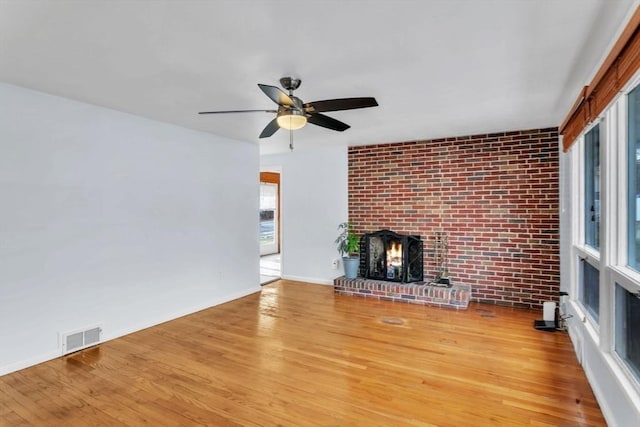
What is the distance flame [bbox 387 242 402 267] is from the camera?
16.9 feet

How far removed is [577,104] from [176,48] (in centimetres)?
296

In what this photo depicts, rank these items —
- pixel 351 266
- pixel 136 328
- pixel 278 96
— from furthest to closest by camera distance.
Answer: pixel 351 266 → pixel 136 328 → pixel 278 96

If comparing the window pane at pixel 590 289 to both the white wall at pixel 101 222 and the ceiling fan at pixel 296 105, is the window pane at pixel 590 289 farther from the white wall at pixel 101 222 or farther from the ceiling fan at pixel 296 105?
the white wall at pixel 101 222

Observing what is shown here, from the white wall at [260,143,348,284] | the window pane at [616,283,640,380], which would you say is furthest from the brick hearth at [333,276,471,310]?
the window pane at [616,283,640,380]

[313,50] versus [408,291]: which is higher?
[313,50]

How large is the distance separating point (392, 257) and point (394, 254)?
56 millimetres

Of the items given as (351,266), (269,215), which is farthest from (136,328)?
(269,215)

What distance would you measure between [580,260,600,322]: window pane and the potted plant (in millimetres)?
2858

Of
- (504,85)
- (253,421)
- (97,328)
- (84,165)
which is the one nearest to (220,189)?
(84,165)

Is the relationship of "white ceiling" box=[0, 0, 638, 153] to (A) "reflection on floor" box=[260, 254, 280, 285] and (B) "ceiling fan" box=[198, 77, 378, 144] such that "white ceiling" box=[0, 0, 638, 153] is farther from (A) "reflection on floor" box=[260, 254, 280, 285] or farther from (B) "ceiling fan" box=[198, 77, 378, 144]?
(A) "reflection on floor" box=[260, 254, 280, 285]

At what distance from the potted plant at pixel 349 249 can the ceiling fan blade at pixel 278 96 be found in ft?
10.4

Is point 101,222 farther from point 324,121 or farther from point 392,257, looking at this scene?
point 392,257

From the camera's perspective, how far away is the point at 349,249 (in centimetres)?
539

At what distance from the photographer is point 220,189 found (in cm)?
488
